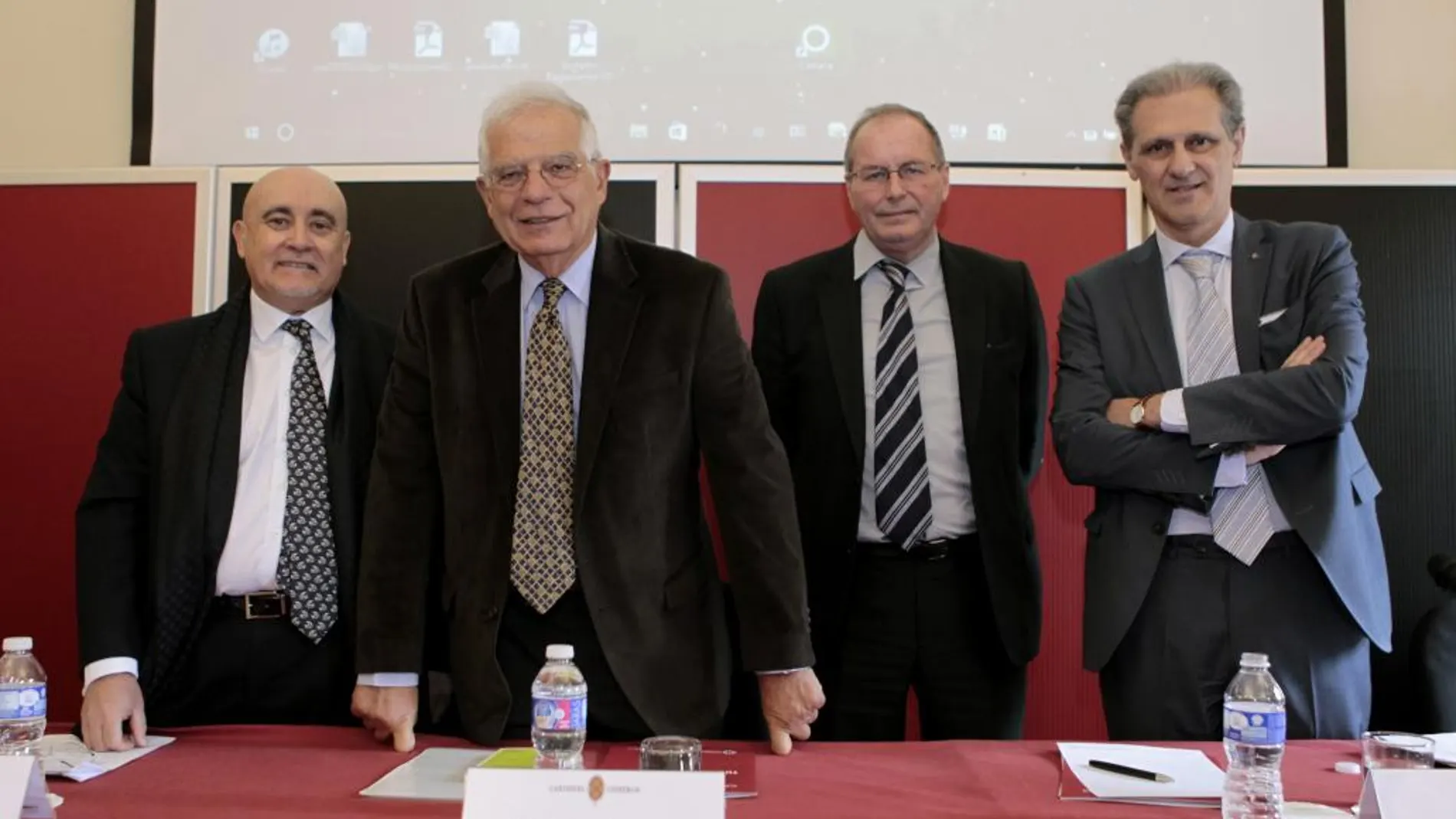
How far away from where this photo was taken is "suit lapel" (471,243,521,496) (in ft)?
6.39

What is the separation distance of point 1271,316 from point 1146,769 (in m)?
1.03

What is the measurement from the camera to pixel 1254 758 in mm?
1513

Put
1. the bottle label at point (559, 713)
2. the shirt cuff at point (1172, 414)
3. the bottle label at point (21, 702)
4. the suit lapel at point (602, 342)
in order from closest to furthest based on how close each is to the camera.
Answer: the bottle label at point (559, 713)
the bottle label at point (21, 702)
the suit lapel at point (602, 342)
the shirt cuff at point (1172, 414)

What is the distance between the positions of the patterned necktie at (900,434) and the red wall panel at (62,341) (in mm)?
2088

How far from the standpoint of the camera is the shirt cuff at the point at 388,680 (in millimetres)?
1877

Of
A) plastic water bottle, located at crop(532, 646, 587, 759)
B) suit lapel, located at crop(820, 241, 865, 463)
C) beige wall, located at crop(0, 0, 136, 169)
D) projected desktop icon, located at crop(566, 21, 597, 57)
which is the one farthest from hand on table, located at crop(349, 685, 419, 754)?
beige wall, located at crop(0, 0, 136, 169)

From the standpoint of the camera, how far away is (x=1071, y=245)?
3.39 m

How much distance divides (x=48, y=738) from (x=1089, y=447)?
1.83 meters

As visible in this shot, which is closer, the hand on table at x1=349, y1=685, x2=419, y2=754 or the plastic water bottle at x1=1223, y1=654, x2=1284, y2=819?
the plastic water bottle at x1=1223, y1=654, x2=1284, y2=819

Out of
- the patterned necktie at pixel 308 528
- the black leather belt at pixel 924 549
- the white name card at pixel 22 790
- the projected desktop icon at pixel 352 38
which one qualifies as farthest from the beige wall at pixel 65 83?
the white name card at pixel 22 790

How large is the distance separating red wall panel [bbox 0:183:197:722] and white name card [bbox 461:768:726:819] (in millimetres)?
2620

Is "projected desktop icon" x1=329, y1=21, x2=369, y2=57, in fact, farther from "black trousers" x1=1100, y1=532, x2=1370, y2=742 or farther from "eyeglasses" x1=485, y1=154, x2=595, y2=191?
"black trousers" x1=1100, y1=532, x2=1370, y2=742

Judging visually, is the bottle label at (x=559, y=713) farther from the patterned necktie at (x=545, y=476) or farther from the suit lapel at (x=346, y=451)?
the suit lapel at (x=346, y=451)

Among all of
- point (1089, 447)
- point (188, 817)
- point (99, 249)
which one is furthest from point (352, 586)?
point (99, 249)
